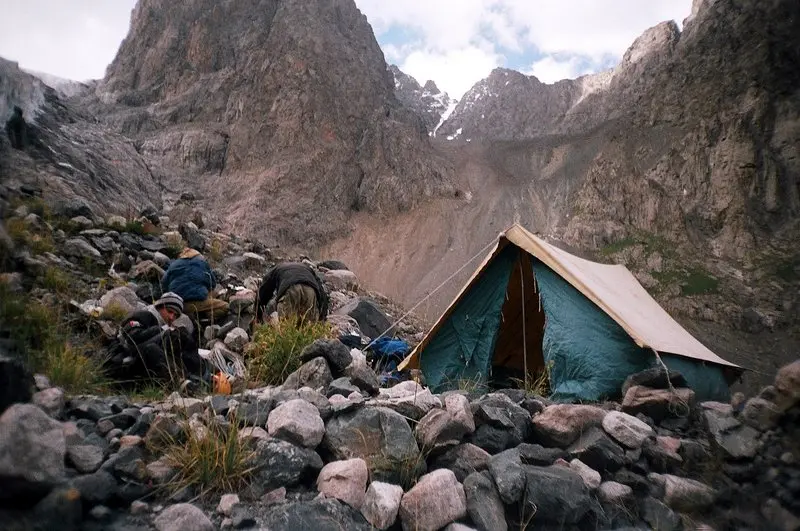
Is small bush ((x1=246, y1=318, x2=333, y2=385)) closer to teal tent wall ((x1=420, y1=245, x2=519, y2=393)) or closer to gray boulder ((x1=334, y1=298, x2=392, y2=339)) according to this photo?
teal tent wall ((x1=420, y1=245, x2=519, y2=393))

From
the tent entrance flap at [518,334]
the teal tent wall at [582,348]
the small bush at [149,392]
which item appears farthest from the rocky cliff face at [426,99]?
the small bush at [149,392]

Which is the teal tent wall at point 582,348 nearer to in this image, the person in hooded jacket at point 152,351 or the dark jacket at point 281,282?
the dark jacket at point 281,282

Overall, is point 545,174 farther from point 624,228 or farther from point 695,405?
point 695,405

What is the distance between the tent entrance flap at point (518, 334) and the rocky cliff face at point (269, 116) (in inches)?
1162

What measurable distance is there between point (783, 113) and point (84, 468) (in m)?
2.67

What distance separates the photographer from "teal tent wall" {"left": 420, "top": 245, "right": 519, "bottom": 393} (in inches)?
204

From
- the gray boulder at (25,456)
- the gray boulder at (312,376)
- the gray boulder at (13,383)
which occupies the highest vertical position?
the gray boulder at (13,383)

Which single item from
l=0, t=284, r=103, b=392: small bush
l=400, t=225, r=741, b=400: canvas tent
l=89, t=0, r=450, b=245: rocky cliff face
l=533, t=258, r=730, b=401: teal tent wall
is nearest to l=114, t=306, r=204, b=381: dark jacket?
l=0, t=284, r=103, b=392: small bush

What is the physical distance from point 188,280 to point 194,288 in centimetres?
13

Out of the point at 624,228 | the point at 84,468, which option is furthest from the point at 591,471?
the point at 624,228

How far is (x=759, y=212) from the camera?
244 centimetres

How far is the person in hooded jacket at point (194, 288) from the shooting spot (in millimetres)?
5105

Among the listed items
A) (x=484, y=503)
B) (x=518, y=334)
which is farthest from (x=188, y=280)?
(x=484, y=503)

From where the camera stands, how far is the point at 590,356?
4285 millimetres
